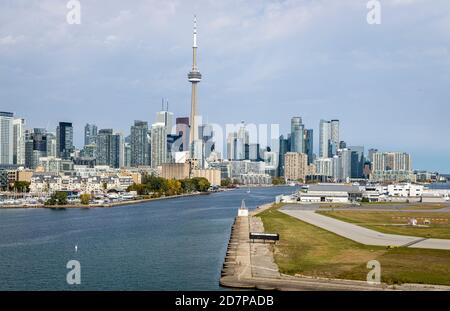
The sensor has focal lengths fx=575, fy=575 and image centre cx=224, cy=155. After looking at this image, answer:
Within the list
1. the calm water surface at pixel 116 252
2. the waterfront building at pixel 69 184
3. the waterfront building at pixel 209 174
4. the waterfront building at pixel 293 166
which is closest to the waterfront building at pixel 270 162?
the waterfront building at pixel 293 166

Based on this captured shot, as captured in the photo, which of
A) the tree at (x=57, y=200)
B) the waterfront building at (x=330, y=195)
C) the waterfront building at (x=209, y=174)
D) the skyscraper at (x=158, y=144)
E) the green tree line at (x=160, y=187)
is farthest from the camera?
the skyscraper at (x=158, y=144)

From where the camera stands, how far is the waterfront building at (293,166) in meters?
191

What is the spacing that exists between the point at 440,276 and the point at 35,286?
13485 millimetres

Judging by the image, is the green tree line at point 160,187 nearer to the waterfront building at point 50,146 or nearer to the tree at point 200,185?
the tree at point 200,185

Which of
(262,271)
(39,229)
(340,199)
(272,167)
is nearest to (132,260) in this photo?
(262,271)

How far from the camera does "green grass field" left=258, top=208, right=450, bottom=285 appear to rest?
62.2ft

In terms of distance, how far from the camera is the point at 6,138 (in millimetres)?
148625

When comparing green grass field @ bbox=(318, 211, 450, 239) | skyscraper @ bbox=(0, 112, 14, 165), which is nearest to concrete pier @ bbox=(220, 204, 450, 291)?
green grass field @ bbox=(318, 211, 450, 239)

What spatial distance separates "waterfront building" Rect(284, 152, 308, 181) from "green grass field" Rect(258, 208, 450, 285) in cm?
16156

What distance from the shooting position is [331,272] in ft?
64.3

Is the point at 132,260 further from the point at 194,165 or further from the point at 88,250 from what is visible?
the point at 194,165

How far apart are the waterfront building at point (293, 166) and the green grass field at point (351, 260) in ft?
530

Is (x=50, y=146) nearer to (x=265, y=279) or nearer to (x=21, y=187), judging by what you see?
(x=21, y=187)
